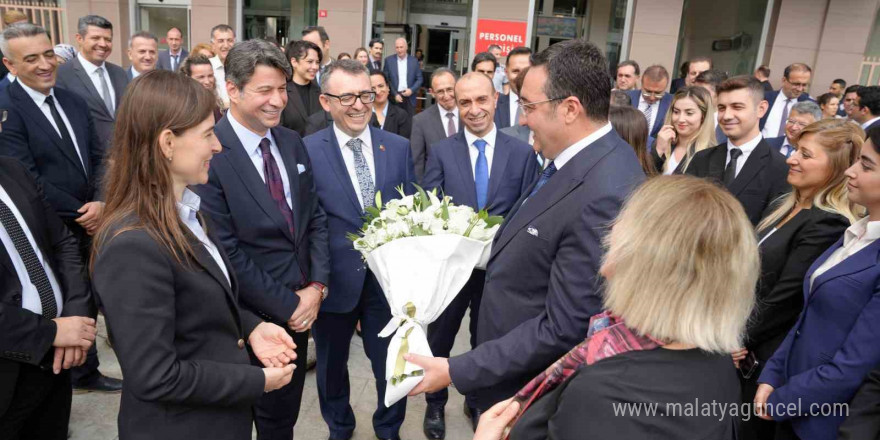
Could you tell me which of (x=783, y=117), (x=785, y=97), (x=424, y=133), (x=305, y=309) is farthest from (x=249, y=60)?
(x=785, y=97)

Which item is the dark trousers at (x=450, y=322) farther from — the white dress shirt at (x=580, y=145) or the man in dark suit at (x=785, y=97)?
the man in dark suit at (x=785, y=97)

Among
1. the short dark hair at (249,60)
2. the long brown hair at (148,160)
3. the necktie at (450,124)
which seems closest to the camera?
the long brown hair at (148,160)

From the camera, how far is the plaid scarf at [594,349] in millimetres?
1287

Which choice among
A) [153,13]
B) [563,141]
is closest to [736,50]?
[563,141]

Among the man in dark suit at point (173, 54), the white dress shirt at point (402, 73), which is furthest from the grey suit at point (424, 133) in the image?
the white dress shirt at point (402, 73)

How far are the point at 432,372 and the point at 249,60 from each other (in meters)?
1.60

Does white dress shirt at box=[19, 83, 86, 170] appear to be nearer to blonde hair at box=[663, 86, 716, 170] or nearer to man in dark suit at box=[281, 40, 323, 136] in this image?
man in dark suit at box=[281, 40, 323, 136]

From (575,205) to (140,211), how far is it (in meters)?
1.35

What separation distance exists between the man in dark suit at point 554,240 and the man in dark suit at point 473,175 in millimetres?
1178

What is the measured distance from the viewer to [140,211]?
5.21 ft

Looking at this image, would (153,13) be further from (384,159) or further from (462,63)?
(384,159)

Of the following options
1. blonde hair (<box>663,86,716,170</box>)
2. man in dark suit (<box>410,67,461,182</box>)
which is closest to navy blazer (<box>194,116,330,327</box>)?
man in dark suit (<box>410,67,461,182</box>)

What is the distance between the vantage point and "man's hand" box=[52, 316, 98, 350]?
6.46 feet

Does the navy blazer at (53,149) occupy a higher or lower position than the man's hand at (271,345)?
higher
